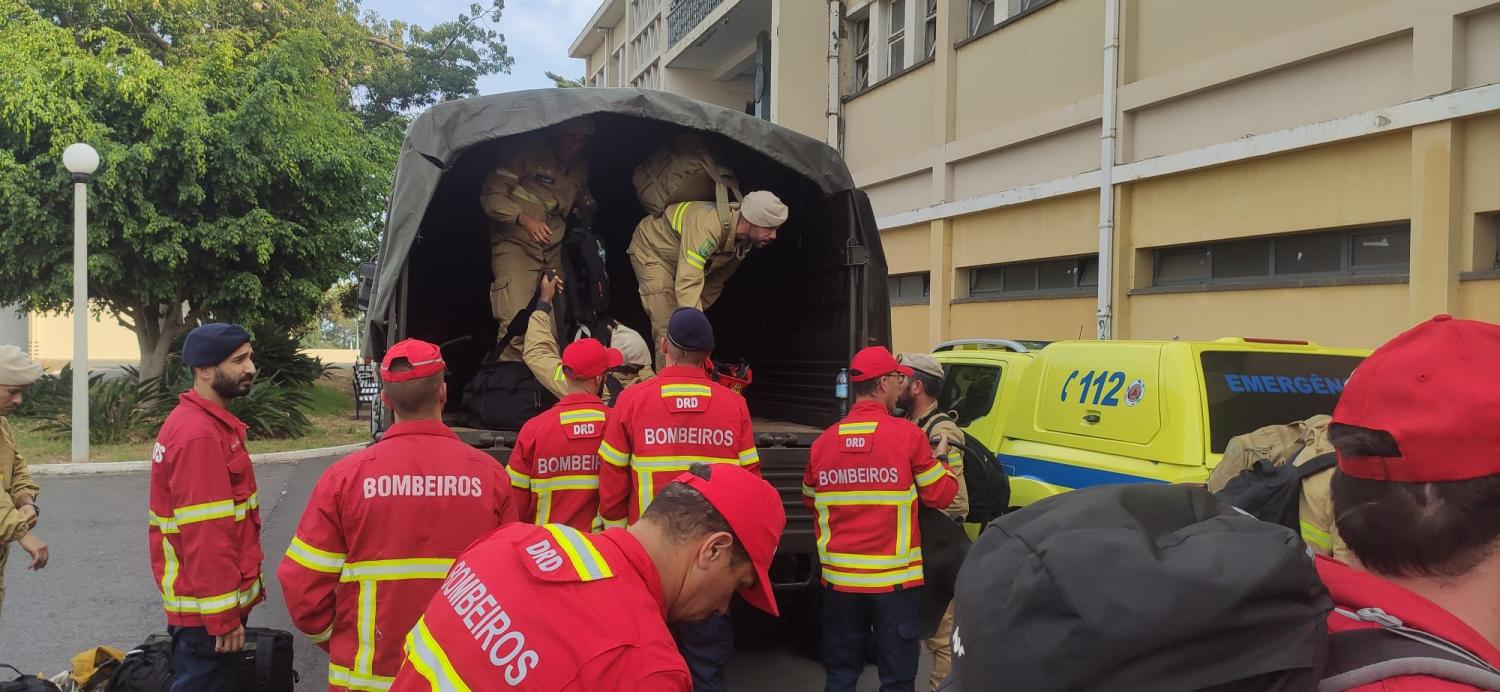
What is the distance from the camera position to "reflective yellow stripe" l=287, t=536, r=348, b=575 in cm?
278

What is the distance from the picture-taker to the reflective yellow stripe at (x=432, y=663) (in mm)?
1548

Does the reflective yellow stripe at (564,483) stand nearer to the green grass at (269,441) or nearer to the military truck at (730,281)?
the military truck at (730,281)

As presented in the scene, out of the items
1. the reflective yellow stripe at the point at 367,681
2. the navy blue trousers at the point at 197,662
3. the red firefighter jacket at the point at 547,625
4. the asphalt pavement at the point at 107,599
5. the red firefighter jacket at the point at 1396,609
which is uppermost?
the red firefighter jacket at the point at 1396,609

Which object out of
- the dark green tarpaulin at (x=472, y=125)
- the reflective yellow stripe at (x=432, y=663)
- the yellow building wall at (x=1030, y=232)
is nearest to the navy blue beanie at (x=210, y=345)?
the dark green tarpaulin at (x=472, y=125)

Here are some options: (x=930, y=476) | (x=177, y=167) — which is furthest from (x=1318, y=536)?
(x=177, y=167)

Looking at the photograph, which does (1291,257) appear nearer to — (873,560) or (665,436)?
(873,560)

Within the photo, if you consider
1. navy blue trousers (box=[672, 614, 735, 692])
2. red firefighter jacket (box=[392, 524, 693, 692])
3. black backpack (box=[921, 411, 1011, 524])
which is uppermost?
red firefighter jacket (box=[392, 524, 693, 692])

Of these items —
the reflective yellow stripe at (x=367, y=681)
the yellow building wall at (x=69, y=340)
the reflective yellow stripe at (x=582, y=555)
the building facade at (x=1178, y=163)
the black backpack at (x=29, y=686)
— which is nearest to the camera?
the reflective yellow stripe at (x=582, y=555)

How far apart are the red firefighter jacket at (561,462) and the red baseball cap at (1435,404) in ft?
11.1

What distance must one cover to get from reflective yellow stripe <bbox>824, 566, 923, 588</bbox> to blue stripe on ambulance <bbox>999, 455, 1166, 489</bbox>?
1.13 metres

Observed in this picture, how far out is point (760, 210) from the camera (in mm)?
4984

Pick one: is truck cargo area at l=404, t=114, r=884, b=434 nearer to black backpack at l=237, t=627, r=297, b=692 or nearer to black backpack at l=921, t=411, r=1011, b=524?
black backpack at l=921, t=411, r=1011, b=524

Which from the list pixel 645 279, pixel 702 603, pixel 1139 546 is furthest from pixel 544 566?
pixel 645 279

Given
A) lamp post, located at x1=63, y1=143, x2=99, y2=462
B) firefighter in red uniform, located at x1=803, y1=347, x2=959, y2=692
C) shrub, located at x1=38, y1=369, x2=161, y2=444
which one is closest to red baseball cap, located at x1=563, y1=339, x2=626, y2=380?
firefighter in red uniform, located at x1=803, y1=347, x2=959, y2=692
